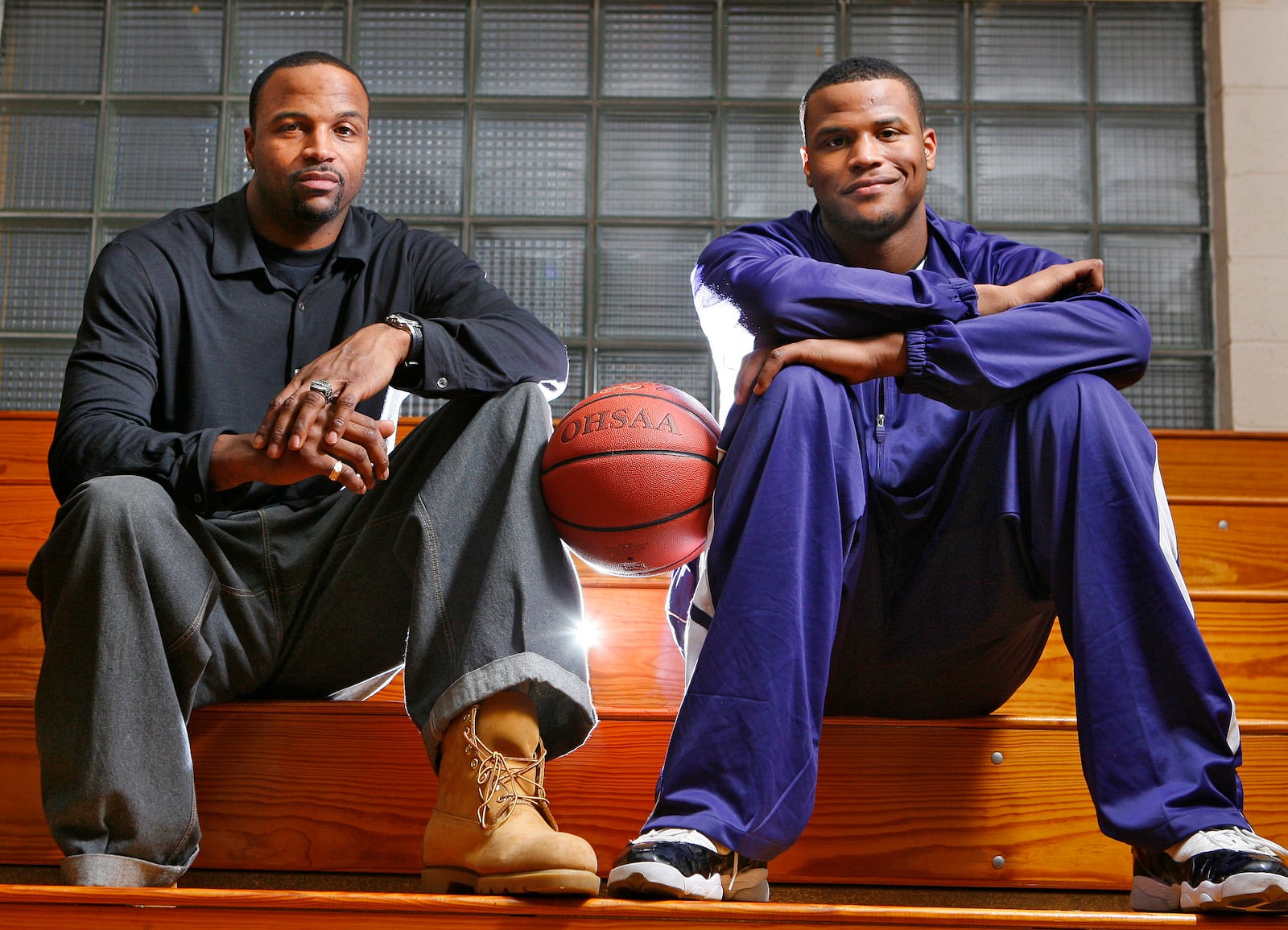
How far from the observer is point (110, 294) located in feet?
4.89

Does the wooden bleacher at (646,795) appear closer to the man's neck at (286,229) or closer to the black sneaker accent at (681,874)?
the black sneaker accent at (681,874)

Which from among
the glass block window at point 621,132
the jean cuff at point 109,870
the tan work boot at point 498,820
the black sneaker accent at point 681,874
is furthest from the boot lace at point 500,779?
the glass block window at point 621,132

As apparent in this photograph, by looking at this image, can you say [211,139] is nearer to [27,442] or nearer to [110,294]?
[27,442]

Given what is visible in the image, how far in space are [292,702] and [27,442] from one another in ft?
5.05

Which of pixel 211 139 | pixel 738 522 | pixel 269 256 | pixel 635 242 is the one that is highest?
pixel 211 139

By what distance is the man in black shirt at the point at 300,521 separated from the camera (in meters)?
1.15

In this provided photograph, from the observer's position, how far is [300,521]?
1.43m

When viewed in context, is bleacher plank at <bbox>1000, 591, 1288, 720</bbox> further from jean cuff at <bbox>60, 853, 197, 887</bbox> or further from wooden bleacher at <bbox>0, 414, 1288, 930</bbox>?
jean cuff at <bbox>60, 853, 197, 887</bbox>

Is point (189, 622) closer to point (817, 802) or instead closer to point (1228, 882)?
point (817, 802)

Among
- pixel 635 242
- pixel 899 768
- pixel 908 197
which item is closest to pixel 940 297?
pixel 908 197

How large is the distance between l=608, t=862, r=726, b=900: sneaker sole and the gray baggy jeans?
0.19 m

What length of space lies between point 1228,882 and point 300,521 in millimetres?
995

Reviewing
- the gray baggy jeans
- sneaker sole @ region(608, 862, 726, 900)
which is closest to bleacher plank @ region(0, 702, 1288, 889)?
the gray baggy jeans

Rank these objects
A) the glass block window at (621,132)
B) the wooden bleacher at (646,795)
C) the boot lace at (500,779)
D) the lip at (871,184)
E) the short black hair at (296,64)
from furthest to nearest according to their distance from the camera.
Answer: the glass block window at (621,132)
the short black hair at (296,64)
the lip at (871,184)
the wooden bleacher at (646,795)
the boot lace at (500,779)
